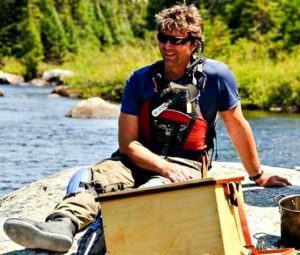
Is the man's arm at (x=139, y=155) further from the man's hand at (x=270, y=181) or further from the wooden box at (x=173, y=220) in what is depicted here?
the man's hand at (x=270, y=181)

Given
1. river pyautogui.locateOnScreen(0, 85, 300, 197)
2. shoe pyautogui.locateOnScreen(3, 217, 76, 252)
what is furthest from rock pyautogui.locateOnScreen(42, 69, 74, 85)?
shoe pyautogui.locateOnScreen(3, 217, 76, 252)

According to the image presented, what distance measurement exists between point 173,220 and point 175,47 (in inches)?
53.6

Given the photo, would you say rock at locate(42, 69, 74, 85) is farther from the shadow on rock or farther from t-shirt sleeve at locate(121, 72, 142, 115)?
t-shirt sleeve at locate(121, 72, 142, 115)

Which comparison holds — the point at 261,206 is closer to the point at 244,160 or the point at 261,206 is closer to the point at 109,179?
the point at 244,160

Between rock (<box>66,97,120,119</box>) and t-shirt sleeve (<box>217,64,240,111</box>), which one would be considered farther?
rock (<box>66,97,120,119</box>)

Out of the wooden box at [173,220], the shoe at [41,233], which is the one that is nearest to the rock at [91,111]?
the shoe at [41,233]

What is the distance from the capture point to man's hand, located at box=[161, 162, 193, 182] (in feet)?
14.3

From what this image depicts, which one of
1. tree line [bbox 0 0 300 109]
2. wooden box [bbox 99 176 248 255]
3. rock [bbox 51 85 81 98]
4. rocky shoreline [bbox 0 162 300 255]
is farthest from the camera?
tree line [bbox 0 0 300 109]

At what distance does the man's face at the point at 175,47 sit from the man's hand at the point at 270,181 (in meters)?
1.63

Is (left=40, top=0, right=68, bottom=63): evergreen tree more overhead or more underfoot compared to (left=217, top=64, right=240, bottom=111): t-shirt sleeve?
more underfoot

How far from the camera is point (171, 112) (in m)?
4.58

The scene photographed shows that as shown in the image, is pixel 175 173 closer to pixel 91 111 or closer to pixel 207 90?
pixel 207 90

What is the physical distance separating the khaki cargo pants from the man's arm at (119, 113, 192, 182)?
2.5 inches

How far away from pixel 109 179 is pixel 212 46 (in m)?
40.6
